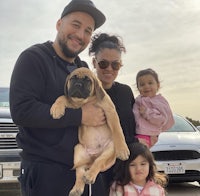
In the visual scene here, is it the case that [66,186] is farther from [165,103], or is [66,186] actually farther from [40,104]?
[165,103]

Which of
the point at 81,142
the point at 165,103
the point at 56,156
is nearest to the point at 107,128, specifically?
the point at 81,142

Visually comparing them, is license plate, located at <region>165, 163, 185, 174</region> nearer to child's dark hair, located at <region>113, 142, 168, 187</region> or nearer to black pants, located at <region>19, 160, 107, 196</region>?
child's dark hair, located at <region>113, 142, 168, 187</region>

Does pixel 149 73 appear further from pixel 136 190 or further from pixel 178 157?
pixel 178 157

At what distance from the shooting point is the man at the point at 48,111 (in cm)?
261

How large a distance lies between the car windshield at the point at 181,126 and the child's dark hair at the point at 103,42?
18.3ft

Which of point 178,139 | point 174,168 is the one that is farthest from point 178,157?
point 178,139

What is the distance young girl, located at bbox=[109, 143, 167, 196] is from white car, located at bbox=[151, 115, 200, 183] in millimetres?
4326

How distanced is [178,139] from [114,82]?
16.7ft

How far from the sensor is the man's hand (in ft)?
8.61

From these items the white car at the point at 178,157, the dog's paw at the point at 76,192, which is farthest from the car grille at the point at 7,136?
the dog's paw at the point at 76,192

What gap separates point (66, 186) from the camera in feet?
8.99

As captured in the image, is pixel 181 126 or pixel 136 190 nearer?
pixel 136 190

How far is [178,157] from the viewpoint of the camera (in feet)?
26.4

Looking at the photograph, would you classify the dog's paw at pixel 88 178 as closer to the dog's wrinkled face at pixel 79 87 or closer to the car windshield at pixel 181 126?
the dog's wrinkled face at pixel 79 87
